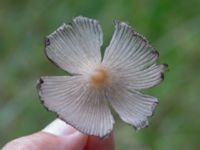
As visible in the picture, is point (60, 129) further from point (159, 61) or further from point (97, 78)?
point (159, 61)

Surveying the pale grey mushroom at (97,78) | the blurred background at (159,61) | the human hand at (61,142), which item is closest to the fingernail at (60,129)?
the human hand at (61,142)

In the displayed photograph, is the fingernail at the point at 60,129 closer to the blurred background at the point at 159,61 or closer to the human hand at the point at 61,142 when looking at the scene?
the human hand at the point at 61,142

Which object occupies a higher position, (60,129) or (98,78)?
(98,78)

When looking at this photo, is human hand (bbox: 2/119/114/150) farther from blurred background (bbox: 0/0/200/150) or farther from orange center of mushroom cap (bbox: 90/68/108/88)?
blurred background (bbox: 0/0/200/150)

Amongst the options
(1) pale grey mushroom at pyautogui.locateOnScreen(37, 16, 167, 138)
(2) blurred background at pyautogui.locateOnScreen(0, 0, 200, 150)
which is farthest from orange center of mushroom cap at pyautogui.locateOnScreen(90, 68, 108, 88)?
(2) blurred background at pyautogui.locateOnScreen(0, 0, 200, 150)

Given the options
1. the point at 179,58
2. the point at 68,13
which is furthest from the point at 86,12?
the point at 179,58

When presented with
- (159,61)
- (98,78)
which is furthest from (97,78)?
(159,61)

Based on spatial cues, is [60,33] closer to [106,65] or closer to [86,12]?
[106,65]
